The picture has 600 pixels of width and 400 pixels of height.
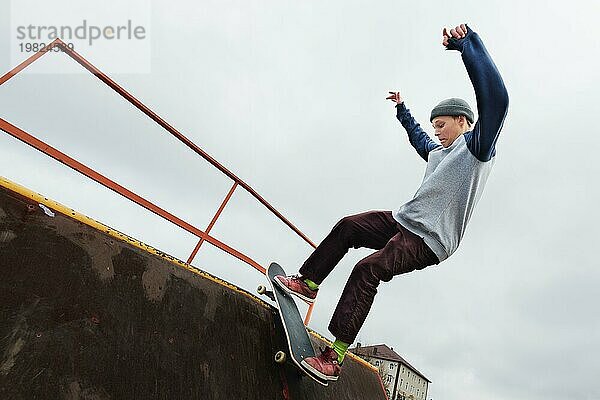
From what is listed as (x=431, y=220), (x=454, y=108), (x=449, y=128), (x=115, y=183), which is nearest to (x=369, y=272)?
(x=431, y=220)

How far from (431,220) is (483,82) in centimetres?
95

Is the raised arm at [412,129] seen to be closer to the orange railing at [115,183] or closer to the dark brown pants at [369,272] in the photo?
the dark brown pants at [369,272]

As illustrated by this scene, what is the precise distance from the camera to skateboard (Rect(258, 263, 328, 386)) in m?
3.30

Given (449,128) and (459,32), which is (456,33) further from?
(449,128)

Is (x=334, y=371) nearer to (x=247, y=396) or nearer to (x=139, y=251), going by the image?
(x=247, y=396)

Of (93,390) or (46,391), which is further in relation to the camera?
(93,390)

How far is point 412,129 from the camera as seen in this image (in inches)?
171

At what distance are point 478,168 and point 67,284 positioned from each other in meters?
2.61

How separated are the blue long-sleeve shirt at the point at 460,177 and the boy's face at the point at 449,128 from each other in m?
0.08

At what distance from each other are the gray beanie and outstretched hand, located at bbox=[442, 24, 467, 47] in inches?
24.1

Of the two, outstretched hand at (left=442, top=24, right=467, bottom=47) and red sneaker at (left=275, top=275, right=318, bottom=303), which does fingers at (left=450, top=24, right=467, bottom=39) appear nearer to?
outstretched hand at (left=442, top=24, right=467, bottom=47)

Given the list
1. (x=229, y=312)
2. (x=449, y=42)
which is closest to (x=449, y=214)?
(x=449, y=42)

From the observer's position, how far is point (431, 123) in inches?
147

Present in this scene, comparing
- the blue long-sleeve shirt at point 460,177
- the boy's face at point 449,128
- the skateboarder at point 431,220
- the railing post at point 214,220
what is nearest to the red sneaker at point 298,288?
the skateboarder at point 431,220
